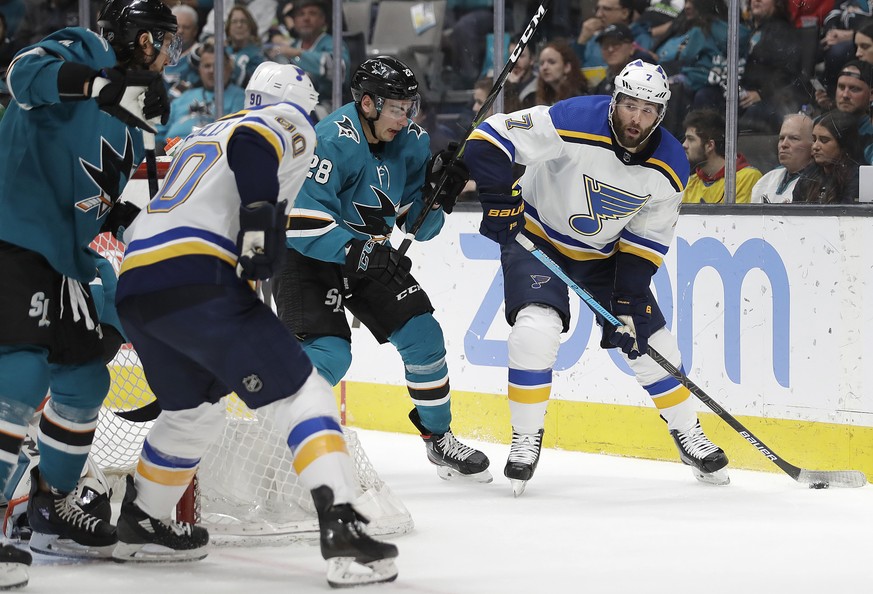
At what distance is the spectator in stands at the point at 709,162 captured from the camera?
13.0 feet

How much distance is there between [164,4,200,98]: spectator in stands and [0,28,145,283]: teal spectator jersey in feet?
9.71

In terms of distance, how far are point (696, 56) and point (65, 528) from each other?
103 inches

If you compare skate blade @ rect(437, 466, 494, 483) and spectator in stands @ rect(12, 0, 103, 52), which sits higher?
spectator in stands @ rect(12, 0, 103, 52)

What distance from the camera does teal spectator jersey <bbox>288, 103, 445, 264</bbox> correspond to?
3236mm

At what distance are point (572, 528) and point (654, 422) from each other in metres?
1.10

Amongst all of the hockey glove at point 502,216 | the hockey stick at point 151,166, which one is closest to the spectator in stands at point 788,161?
the hockey glove at point 502,216

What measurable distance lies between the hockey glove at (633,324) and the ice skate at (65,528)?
1530 millimetres

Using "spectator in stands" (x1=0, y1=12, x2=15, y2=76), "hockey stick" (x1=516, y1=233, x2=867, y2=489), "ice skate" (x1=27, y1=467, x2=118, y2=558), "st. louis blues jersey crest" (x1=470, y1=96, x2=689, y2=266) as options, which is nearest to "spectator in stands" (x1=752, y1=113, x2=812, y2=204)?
"st. louis blues jersey crest" (x1=470, y1=96, x2=689, y2=266)

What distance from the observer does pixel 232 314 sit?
2.28 meters

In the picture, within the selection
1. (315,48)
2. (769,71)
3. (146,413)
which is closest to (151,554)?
(146,413)

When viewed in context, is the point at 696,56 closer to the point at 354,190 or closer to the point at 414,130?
the point at 414,130

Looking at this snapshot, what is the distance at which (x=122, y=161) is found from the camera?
8.78 ft

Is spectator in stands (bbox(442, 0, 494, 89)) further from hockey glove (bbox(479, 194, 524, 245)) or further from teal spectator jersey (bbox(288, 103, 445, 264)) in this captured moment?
hockey glove (bbox(479, 194, 524, 245))

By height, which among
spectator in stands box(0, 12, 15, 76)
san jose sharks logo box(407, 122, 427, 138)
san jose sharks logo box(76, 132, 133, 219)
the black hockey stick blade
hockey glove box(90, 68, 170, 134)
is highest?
spectator in stands box(0, 12, 15, 76)
